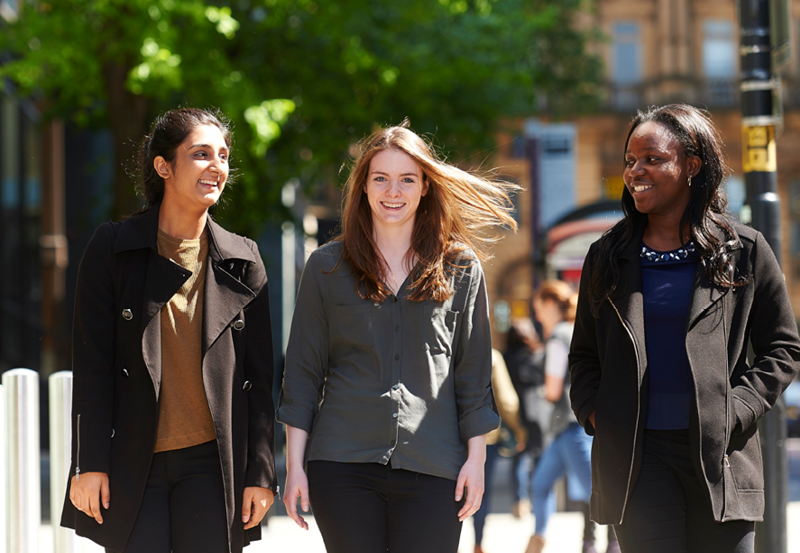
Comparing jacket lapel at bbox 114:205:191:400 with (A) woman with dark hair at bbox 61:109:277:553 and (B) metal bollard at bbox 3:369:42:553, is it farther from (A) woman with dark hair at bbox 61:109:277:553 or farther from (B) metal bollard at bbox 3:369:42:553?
(B) metal bollard at bbox 3:369:42:553

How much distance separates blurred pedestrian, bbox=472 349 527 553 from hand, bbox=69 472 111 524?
3508 mm

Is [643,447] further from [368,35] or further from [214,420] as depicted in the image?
[368,35]

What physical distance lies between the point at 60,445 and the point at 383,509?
188 centimetres

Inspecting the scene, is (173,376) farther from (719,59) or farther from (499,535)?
(719,59)

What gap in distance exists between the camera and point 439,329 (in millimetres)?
2957

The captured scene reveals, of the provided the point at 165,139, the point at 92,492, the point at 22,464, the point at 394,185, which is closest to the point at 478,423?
the point at 394,185


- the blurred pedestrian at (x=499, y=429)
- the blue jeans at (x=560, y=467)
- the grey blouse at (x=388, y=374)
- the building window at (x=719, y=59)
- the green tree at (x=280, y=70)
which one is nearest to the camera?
the grey blouse at (x=388, y=374)

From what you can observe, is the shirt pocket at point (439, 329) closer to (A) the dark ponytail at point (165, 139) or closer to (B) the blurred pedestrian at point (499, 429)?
(A) the dark ponytail at point (165, 139)

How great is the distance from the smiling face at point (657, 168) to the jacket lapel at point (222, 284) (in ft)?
4.34

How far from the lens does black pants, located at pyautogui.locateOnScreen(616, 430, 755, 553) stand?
2764mm

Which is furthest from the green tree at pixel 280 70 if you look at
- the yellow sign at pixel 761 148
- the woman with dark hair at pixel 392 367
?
the woman with dark hair at pixel 392 367

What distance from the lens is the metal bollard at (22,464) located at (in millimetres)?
3980

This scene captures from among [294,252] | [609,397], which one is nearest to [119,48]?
[609,397]

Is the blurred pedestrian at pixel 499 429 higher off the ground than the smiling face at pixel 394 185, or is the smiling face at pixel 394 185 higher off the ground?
the smiling face at pixel 394 185
